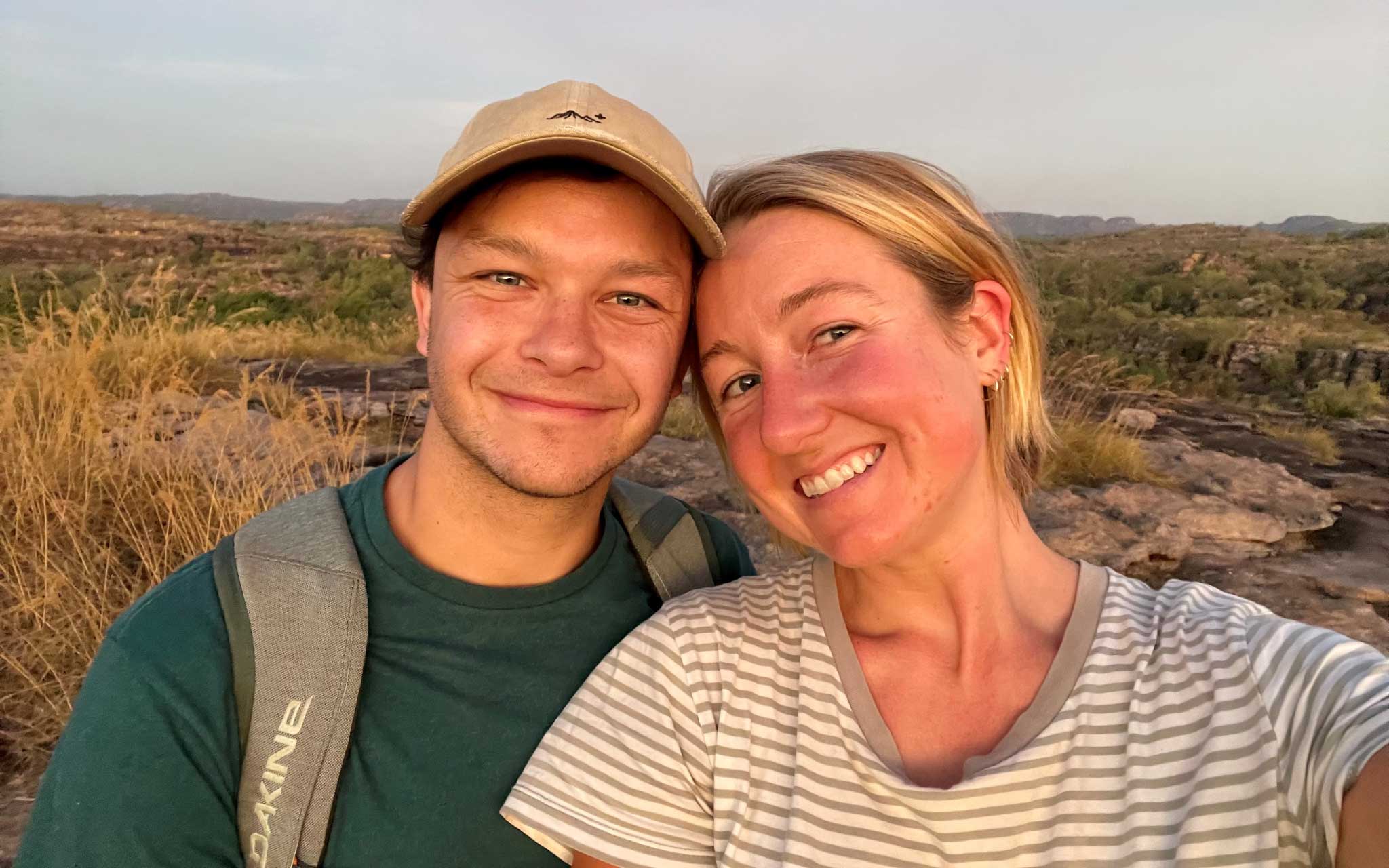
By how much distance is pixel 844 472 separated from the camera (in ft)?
5.02

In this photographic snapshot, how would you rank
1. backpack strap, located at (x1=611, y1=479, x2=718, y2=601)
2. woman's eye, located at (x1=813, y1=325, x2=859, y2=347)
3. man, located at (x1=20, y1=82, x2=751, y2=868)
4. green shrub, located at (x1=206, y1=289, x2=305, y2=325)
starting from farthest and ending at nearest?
green shrub, located at (x1=206, y1=289, x2=305, y2=325), backpack strap, located at (x1=611, y1=479, x2=718, y2=601), woman's eye, located at (x1=813, y1=325, x2=859, y2=347), man, located at (x1=20, y1=82, x2=751, y2=868)

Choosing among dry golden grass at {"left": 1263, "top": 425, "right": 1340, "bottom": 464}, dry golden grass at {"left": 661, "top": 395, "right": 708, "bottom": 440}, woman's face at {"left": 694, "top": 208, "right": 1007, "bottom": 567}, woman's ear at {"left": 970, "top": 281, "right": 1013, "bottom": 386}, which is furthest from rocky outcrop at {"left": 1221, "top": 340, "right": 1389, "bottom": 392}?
woman's face at {"left": 694, "top": 208, "right": 1007, "bottom": 567}

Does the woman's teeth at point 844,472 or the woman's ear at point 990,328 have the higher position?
the woman's ear at point 990,328

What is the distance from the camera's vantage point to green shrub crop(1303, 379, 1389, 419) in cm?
964

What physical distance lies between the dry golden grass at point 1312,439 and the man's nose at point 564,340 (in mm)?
7831

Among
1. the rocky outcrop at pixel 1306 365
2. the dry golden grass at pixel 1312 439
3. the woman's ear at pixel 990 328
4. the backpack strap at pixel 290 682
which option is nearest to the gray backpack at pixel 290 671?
the backpack strap at pixel 290 682

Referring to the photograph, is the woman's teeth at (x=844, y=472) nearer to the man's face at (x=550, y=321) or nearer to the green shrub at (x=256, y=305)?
the man's face at (x=550, y=321)

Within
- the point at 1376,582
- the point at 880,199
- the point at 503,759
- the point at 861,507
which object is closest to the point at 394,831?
the point at 503,759

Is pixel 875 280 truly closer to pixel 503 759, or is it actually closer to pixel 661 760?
pixel 661 760

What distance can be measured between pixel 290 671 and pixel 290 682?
2 cm

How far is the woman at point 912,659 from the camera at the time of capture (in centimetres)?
113

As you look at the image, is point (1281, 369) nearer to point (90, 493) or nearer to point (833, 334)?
point (833, 334)

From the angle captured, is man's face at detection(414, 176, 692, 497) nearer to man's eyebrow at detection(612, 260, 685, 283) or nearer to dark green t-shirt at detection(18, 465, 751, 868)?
man's eyebrow at detection(612, 260, 685, 283)

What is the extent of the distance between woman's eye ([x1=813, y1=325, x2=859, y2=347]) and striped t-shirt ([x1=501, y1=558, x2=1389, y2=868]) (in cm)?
50
